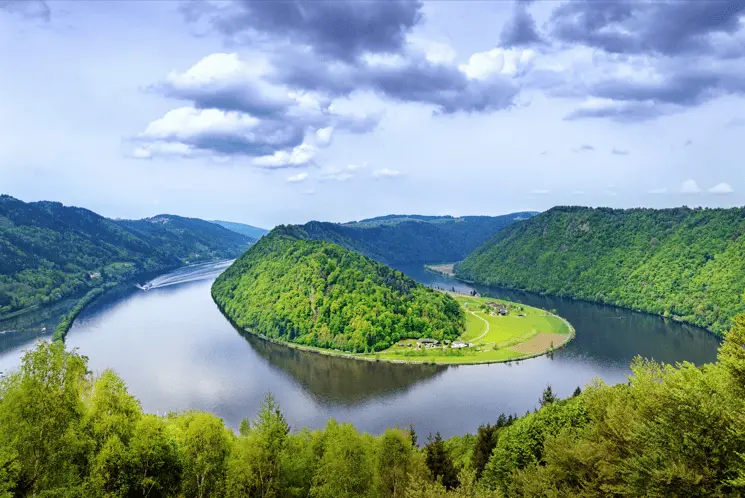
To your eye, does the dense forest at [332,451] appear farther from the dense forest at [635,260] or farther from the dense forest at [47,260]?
the dense forest at [47,260]

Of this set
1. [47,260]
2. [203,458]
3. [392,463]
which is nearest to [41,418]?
[203,458]

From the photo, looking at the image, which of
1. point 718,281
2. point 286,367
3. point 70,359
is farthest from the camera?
point 718,281

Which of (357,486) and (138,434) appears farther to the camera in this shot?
(357,486)

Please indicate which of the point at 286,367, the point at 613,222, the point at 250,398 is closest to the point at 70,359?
the point at 250,398

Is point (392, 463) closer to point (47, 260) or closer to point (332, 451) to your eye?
point (332, 451)

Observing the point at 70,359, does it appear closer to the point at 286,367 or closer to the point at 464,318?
the point at 286,367

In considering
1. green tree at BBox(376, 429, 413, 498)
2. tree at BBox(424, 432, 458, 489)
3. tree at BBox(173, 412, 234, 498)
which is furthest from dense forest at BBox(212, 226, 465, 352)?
tree at BBox(173, 412, 234, 498)
